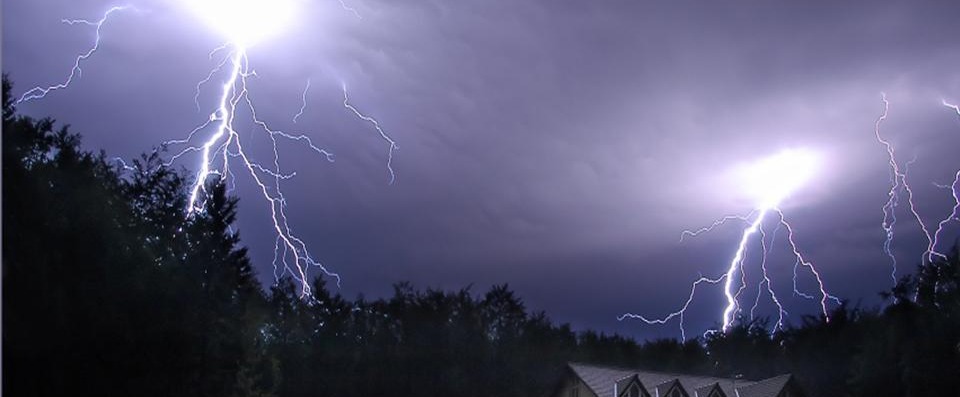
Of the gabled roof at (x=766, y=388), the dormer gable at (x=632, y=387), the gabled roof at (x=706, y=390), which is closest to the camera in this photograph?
the dormer gable at (x=632, y=387)

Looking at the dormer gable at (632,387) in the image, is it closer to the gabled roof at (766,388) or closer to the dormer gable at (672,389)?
the dormer gable at (672,389)

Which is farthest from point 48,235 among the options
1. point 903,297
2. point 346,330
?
point 903,297

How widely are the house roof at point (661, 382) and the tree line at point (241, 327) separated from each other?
4.14 ft

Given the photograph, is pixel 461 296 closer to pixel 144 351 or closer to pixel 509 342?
pixel 509 342

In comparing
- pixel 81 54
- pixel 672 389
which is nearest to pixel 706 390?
pixel 672 389

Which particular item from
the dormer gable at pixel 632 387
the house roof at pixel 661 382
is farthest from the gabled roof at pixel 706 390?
the dormer gable at pixel 632 387

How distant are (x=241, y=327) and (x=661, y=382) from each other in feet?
40.0

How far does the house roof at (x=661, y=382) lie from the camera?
22625 millimetres

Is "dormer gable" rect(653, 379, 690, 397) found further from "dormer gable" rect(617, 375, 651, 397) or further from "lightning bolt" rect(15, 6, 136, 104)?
"lightning bolt" rect(15, 6, 136, 104)

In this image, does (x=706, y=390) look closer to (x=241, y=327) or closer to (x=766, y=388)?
(x=766, y=388)

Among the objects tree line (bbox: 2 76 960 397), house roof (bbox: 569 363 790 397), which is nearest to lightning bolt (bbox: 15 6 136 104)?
tree line (bbox: 2 76 960 397)

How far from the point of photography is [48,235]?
13.5 m

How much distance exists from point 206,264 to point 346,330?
51.3 ft

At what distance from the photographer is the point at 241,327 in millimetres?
20516
